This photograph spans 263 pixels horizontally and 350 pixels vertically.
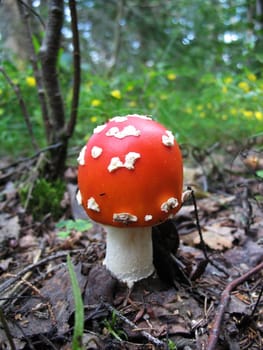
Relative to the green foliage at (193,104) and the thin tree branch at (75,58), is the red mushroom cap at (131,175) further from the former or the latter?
the green foliage at (193,104)

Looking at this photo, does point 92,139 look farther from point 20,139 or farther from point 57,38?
point 20,139

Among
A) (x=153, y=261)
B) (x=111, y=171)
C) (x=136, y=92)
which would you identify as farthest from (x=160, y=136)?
(x=136, y=92)

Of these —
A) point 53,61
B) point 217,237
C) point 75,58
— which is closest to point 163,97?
point 53,61

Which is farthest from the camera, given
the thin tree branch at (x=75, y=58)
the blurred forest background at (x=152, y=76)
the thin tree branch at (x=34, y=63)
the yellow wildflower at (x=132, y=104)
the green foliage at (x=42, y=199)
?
the yellow wildflower at (x=132, y=104)

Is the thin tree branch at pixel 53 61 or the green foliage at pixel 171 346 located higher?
the thin tree branch at pixel 53 61

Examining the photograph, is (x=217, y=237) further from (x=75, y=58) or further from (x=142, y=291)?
(x=75, y=58)

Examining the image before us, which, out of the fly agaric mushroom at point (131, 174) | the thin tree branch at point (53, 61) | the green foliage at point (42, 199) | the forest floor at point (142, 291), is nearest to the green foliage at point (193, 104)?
the thin tree branch at point (53, 61)
